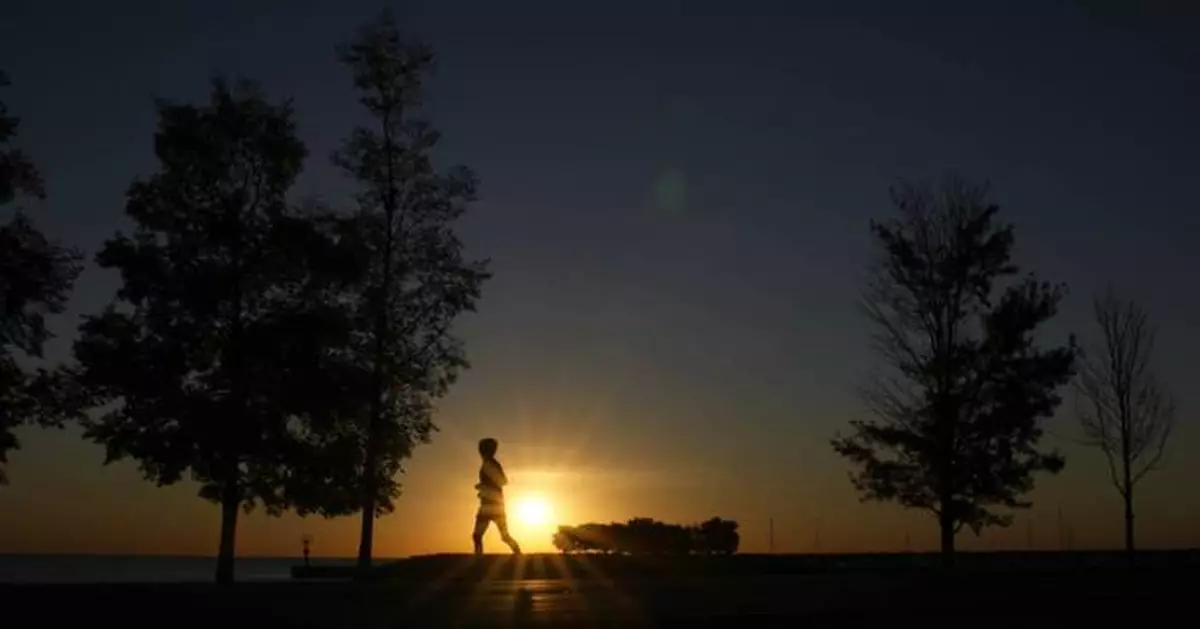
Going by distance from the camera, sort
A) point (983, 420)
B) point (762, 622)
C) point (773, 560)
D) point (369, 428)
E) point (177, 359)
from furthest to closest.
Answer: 1. point (983, 420)
2. point (773, 560)
3. point (369, 428)
4. point (177, 359)
5. point (762, 622)

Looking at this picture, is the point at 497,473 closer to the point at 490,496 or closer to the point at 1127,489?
the point at 490,496

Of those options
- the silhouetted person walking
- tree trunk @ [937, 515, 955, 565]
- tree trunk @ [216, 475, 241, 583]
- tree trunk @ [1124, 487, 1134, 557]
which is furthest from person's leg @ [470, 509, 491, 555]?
tree trunk @ [1124, 487, 1134, 557]

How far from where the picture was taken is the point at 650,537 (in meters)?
44.0

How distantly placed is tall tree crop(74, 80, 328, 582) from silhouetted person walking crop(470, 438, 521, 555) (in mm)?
4418

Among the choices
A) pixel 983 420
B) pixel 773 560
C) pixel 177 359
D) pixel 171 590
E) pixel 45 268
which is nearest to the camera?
pixel 171 590

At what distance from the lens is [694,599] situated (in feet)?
73.1

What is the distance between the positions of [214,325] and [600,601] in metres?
12.8

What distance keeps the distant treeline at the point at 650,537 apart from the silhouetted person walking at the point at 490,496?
473 inches

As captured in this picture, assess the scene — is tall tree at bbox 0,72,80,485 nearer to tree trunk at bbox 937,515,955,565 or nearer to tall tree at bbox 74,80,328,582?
tall tree at bbox 74,80,328,582

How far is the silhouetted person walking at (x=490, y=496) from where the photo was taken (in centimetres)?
3034

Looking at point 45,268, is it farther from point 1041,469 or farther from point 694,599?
point 1041,469

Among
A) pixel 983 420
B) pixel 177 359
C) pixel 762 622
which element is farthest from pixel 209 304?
pixel 983 420

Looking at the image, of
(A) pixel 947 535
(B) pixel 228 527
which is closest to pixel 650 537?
(A) pixel 947 535

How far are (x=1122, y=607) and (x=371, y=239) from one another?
20379 mm
